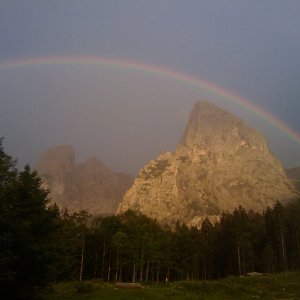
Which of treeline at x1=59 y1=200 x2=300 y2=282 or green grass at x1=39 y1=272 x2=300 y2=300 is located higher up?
treeline at x1=59 y1=200 x2=300 y2=282

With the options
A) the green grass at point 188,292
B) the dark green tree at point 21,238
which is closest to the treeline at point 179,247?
the green grass at point 188,292

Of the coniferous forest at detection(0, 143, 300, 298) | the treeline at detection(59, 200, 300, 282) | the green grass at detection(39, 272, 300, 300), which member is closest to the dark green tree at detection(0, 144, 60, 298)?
the coniferous forest at detection(0, 143, 300, 298)

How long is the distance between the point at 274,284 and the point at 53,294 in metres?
32.1

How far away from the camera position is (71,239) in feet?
264

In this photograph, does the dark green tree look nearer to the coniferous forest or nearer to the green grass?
the coniferous forest

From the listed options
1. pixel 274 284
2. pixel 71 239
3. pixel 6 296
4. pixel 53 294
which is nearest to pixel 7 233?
pixel 6 296

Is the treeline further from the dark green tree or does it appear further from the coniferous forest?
the dark green tree

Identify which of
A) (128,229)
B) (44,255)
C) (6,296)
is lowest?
(6,296)

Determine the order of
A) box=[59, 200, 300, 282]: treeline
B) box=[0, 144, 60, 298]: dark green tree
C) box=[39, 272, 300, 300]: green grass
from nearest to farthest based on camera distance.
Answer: box=[0, 144, 60, 298]: dark green tree → box=[39, 272, 300, 300]: green grass → box=[59, 200, 300, 282]: treeline

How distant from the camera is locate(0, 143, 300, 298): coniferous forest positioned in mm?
35594

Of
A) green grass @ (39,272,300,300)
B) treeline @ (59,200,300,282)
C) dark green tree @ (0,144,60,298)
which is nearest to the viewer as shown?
dark green tree @ (0,144,60,298)

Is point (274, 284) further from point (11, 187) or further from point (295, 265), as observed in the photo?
point (295, 265)

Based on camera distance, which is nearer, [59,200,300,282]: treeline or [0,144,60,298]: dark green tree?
[0,144,60,298]: dark green tree

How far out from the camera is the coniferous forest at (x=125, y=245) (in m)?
35.6
